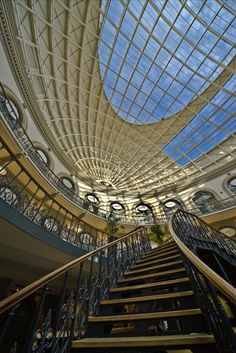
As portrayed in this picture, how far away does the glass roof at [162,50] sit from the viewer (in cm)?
1091

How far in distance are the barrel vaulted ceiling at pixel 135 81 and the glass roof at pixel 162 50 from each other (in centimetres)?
6

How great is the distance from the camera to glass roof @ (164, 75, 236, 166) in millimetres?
14422

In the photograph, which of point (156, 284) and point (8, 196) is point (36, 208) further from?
point (156, 284)

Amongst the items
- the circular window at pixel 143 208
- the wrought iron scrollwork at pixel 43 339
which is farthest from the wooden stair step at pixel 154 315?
the circular window at pixel 143 208

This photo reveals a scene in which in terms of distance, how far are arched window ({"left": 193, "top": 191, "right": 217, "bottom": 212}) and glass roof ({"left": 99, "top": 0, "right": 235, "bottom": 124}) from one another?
20.0 ft

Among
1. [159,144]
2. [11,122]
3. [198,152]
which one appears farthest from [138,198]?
[11,122]

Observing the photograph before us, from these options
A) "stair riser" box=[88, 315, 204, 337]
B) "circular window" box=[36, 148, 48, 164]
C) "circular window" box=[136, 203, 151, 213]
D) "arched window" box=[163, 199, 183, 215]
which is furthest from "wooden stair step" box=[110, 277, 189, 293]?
"circular window" box=[136, 203, 151, 213]

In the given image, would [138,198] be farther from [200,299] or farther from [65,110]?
[200,299]

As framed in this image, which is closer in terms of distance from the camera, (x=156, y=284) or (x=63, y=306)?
(x=63, y=306)

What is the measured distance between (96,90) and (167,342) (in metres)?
18.7

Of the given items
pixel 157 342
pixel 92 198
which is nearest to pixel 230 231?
pixel 92 198

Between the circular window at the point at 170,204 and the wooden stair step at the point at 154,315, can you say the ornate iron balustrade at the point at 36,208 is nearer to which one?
the wooden stair step at the point at 154,315

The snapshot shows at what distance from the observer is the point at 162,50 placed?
13164mm

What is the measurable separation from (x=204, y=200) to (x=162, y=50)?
14.2m
